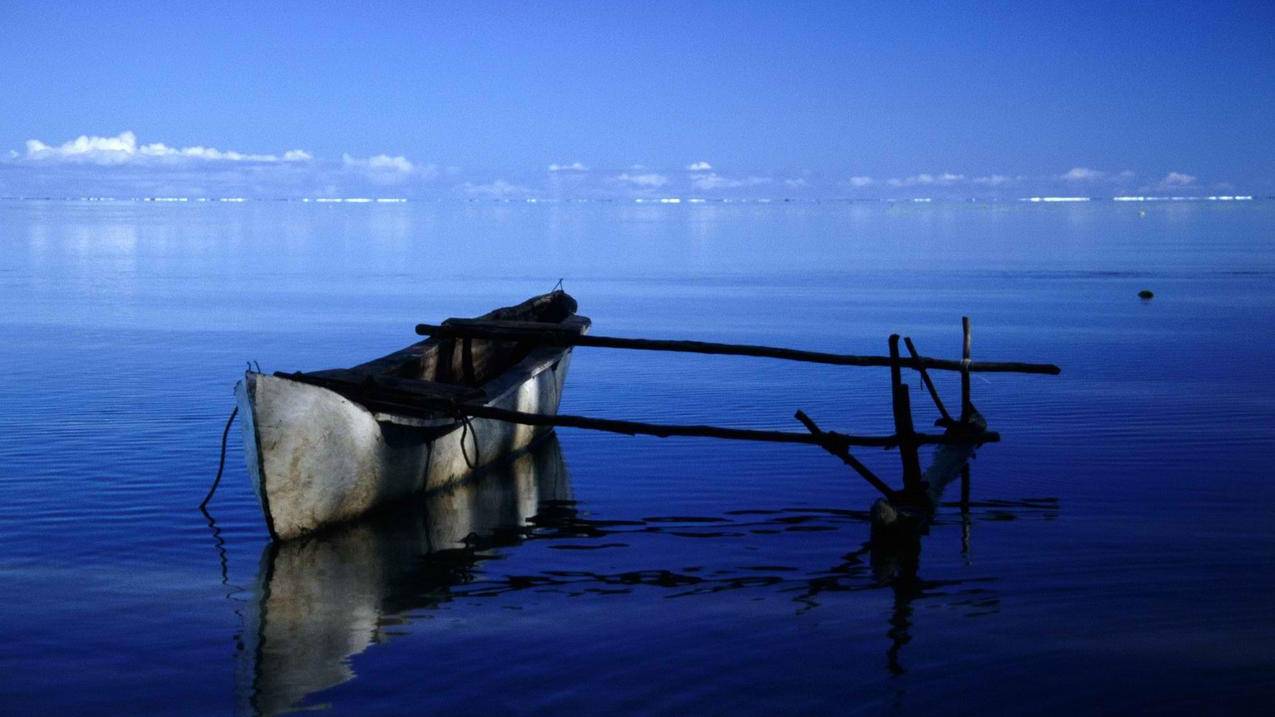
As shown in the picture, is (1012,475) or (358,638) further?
(1012,475)

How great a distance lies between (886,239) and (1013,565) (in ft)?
244

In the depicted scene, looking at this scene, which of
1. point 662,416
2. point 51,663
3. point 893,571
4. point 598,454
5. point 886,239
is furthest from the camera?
point 886,239

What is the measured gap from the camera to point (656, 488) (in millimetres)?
13539

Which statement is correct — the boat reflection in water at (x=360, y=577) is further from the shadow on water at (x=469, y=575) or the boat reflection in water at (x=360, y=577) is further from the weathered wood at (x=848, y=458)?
the weathered wood at (x=848, y=458)

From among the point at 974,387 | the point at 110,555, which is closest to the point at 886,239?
the point at 974,387

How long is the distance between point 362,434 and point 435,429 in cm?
120

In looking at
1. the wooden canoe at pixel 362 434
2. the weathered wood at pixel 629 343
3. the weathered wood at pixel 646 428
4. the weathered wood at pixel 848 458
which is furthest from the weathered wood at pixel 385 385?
the weathered wood at pixel 848 458

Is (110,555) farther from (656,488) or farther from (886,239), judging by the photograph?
(886,239)

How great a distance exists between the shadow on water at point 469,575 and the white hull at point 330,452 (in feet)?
0.75

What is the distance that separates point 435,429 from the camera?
12773 mm

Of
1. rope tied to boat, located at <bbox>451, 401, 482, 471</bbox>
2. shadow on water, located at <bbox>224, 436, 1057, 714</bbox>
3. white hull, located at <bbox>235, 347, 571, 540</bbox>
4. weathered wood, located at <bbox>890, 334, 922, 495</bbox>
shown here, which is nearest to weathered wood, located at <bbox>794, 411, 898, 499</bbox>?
weathered wood, located at <bbox>890, 334, 922, 495</bbox>

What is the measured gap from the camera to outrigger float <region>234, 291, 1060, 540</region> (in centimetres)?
1097

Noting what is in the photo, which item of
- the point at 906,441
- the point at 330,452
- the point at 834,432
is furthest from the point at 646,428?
the point at 330,452

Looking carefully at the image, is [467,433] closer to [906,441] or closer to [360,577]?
[360,577]
